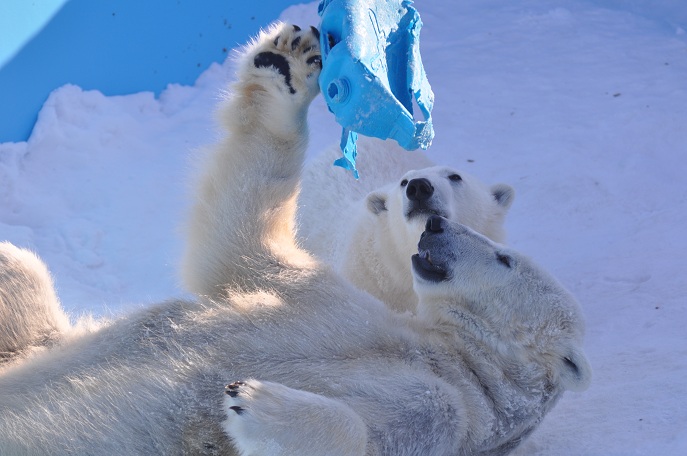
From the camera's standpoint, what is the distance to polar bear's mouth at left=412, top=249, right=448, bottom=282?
300 centimetres

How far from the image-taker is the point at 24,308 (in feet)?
9.64

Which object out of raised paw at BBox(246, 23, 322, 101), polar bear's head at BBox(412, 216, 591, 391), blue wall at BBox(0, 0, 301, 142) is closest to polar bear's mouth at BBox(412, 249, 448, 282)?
polar bear's head at BBox(412, 216, 591, 391)

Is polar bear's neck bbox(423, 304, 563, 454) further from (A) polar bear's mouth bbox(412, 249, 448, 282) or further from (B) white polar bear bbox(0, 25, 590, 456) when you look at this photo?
(A) polar bear's mouth bbox(412, 249, 448, 282)

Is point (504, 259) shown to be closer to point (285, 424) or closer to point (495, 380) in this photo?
point (495, 380)

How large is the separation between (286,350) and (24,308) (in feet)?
2.89

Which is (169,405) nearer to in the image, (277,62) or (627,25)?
(277,62)

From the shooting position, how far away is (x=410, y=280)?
3.94 m

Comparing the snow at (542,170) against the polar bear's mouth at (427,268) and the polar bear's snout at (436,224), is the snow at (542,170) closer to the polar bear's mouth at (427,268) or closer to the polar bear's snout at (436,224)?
the polar bear's mouth at (427,268)

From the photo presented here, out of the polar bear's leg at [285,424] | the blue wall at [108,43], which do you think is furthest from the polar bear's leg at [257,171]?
the blue wall at [108,43]

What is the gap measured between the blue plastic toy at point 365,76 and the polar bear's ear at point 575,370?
2.61 ft

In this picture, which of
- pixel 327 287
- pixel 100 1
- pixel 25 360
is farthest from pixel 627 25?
pixel 25 360

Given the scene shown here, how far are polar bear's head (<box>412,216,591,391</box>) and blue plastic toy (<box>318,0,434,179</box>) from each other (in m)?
0.36

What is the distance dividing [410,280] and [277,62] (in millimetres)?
1337

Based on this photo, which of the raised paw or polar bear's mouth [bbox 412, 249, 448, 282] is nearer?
the raised paw
